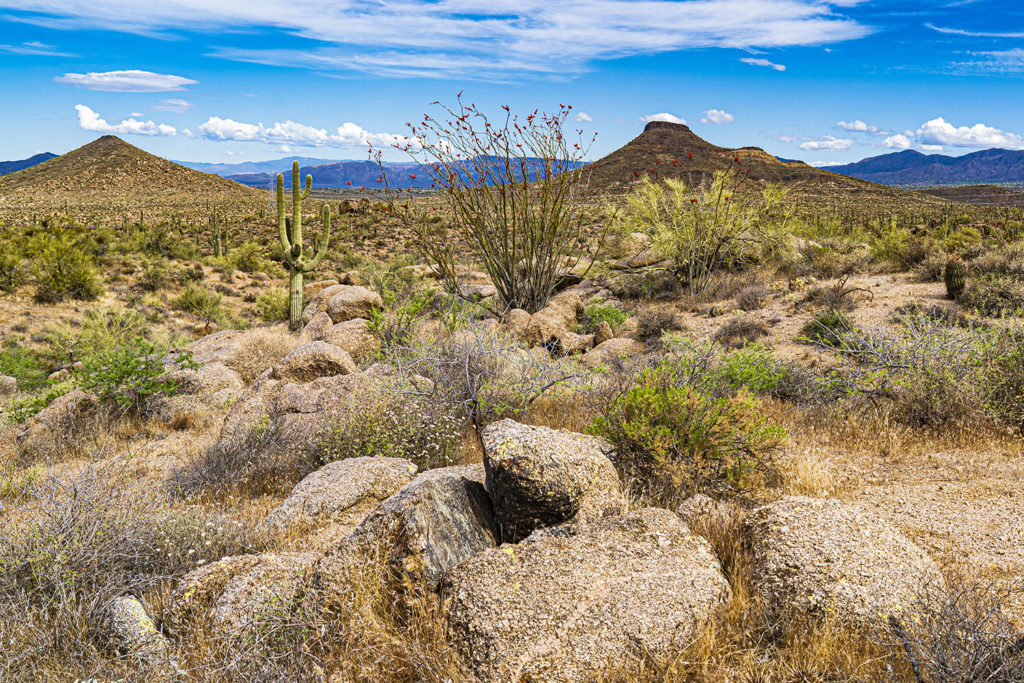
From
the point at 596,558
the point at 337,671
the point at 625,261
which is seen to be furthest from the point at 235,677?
the point at 625,261

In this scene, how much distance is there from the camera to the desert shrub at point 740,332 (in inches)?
391

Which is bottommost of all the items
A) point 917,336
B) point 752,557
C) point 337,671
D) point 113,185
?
point 337,671

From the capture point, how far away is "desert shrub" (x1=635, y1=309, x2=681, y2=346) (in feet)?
34.9

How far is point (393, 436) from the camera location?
16.3ft

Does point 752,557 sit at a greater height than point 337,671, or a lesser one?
greater

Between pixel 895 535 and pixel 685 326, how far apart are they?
27.7 feet

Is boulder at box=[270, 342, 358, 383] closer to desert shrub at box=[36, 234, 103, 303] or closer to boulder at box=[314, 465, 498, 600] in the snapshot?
boulder at box=[314, 465, 498, 600]

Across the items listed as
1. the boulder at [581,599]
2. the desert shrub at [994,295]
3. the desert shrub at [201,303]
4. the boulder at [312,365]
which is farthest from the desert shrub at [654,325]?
the desert shrub at [201,303]

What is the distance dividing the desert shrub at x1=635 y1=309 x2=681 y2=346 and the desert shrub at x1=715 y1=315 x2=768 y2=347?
843 millimetres

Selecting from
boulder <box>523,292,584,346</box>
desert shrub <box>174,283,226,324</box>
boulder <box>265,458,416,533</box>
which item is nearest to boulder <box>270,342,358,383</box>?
boulder <box>523,292,584,346</box>

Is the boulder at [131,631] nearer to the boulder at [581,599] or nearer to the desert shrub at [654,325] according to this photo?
the boulder at [581,599]

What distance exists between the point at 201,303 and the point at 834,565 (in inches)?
740

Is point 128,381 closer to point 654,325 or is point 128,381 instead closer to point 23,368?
point 23,368

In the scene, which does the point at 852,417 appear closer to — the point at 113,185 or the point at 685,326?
the point at 685,326
